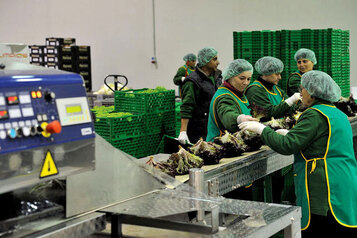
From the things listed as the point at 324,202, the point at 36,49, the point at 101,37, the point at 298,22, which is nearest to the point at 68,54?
the point at 36,49

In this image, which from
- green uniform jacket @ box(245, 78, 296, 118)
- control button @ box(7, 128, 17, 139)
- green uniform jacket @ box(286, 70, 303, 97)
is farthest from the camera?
green uniform jacket @ box(286, 70, 303, 97)

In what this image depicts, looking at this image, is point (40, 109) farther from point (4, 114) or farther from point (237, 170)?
point (237, 170)

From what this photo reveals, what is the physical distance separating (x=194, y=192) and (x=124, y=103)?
143 inches

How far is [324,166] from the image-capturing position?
336 cm

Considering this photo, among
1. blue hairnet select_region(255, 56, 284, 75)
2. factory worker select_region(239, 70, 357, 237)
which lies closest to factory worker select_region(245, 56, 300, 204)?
blue hairnet select_region(255, 56, 284, 75)

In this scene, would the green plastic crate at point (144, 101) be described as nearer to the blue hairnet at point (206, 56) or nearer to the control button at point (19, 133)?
the blue hairnet at point (206, 56)

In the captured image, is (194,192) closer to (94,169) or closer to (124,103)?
(94,169)

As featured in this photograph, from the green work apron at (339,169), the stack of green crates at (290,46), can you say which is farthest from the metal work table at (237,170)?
the stack of green crates at (290,46)

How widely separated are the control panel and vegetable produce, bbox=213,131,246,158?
185 centimetres

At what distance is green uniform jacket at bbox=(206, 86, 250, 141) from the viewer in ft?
13.5

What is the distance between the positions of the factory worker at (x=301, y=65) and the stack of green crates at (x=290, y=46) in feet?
0.90

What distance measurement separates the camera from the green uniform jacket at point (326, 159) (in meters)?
3.35

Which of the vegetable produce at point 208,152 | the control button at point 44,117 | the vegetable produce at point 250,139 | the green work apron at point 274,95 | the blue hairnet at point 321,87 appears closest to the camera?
the control button at point 44,117

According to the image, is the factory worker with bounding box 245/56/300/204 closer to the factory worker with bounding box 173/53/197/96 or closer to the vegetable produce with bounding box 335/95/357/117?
the vegetable produce with bounding box 335/95/357/117
